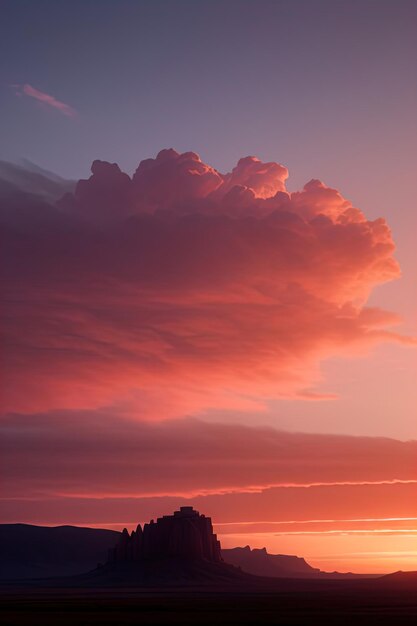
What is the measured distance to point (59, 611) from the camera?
170125 mm

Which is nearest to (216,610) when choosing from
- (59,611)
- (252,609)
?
(252,609)

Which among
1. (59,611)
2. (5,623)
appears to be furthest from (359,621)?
(59,611)

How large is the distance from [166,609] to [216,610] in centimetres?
1194

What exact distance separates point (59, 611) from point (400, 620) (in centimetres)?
6861

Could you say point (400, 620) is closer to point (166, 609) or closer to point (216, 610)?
point (216, 610)

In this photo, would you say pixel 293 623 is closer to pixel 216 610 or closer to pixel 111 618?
pixel 111 618

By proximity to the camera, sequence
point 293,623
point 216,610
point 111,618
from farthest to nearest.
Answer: point 216,610, point 111,618, point 293,623

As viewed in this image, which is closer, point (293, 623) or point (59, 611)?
point (293, 623)

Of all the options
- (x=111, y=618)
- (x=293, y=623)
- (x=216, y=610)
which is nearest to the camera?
(x=293, y=623)

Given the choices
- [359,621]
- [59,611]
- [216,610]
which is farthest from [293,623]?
[59,611]

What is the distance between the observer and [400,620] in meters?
131

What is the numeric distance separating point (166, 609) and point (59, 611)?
2013 cm

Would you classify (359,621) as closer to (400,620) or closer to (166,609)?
(400,620)

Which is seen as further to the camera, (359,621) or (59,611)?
(59,611)
